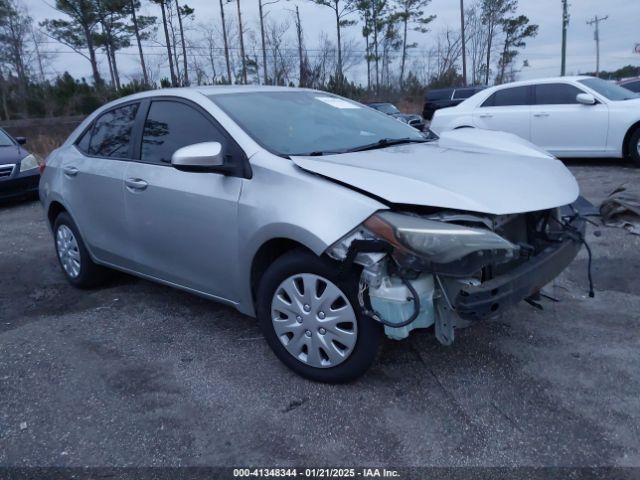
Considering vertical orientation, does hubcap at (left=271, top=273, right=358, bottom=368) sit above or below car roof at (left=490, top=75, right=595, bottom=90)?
below

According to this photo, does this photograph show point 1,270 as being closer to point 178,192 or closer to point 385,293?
point 178,192

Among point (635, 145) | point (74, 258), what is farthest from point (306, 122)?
point (635, 145)

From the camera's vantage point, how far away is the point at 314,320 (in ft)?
9.05

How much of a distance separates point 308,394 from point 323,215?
3.15 feet

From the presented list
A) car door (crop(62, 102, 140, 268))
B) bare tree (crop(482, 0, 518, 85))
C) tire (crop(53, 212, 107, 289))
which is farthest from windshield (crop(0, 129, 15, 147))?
bare tree (crop(482, 0, 518, 85))

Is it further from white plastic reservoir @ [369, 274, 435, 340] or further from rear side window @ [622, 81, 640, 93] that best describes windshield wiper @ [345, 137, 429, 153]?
rear side window @ [622, 81, 640, 93]

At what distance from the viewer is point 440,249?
2.36 m

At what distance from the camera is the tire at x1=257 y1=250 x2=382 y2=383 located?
264cm

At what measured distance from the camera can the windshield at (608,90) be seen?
8711 millimetres

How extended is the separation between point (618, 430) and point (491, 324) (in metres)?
1.17

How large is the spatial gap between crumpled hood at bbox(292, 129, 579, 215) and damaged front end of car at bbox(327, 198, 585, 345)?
3.4 inches

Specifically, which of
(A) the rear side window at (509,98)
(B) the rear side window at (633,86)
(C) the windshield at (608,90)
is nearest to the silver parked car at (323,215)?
(C) the windshield at (608,90)

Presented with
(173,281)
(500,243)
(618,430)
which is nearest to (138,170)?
(173,281)

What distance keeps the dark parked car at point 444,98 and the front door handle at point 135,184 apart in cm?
1856
